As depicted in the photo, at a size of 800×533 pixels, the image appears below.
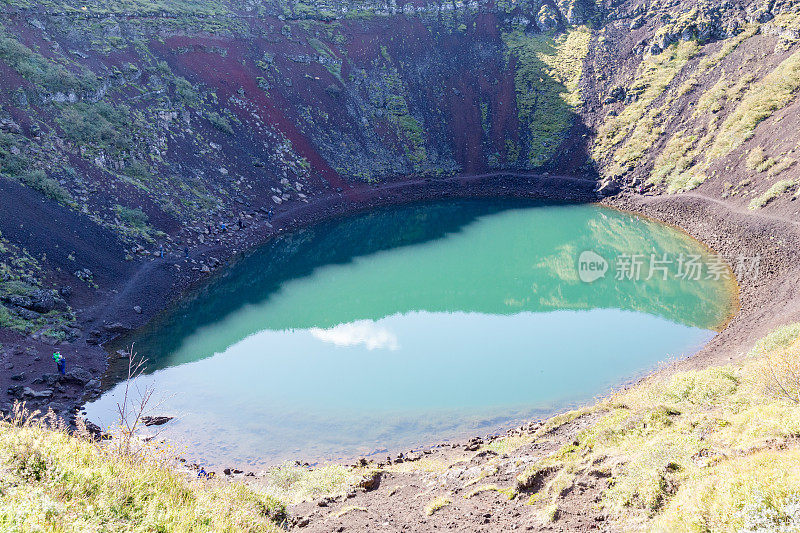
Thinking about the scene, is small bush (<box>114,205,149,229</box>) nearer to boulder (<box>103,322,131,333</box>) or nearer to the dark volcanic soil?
the dark volcanic soil

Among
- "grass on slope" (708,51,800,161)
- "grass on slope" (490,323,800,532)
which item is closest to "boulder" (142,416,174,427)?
"grass on slope" (490,323,800,532)

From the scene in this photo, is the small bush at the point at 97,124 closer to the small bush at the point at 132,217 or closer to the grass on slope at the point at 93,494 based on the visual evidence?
the small bush at the point at 132,217

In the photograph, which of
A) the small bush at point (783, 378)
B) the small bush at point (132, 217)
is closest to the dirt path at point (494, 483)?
the small bush at point (783, 378)

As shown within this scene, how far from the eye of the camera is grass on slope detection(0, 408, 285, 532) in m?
6.50

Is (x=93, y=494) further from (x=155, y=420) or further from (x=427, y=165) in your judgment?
(x=427, y=165)

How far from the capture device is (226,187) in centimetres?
3784

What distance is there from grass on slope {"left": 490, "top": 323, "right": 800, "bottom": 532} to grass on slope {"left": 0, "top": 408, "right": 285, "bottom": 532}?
5.61m

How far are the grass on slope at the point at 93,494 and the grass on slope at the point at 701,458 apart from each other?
5610 millimetres

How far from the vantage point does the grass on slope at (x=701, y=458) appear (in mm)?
6348

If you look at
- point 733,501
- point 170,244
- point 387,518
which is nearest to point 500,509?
point 387,518

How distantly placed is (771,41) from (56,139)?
50190mm

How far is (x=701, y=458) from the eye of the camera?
835 cm

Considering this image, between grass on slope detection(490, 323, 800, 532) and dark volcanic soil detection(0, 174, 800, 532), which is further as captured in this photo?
dark volcanic soil detection(0, 174, 800, 532)

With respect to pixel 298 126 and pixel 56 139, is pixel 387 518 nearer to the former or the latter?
pixel 56 139
